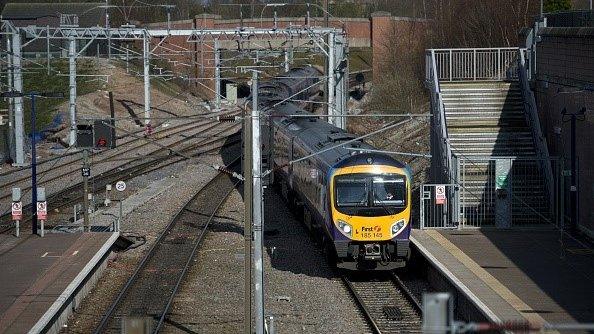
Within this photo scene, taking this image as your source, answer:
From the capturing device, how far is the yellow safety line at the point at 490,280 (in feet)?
46.3

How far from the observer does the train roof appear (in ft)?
60.2

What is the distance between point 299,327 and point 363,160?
4.08 meters

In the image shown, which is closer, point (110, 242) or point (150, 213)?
point (110, 242)

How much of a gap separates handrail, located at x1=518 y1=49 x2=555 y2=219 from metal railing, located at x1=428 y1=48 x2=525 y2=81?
1335 millimetres

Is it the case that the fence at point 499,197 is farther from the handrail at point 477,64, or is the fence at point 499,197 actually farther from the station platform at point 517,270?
the handrail at point 477,64

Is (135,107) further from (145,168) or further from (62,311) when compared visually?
(62,311)

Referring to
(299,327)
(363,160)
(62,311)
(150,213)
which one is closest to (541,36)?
(363,160)

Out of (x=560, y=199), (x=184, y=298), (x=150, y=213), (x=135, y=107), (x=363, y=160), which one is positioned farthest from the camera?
(x=135, y=107)

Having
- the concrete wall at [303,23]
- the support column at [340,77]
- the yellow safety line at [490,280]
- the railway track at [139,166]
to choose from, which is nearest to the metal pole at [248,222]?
the yellow safety line at [490,280]

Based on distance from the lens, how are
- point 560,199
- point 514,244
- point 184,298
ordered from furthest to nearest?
point 560,199
point 514,244
point 184,298

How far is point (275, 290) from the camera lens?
17750 mm

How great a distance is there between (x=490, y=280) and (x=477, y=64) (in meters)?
11.9

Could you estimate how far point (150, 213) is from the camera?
86.9 feet

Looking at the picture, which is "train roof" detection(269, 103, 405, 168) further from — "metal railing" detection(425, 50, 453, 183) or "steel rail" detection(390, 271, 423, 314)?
"steel rail" detection(390, 271, 423, 314)
